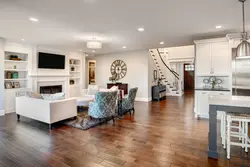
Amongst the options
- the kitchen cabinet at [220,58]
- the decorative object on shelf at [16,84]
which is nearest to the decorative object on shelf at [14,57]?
the decorative object on shelf at [16,84]

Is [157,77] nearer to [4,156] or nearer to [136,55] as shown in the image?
[136,55]

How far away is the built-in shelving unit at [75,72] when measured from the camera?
8562 mm

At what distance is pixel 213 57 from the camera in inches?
191

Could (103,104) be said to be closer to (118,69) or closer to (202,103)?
(202,103)

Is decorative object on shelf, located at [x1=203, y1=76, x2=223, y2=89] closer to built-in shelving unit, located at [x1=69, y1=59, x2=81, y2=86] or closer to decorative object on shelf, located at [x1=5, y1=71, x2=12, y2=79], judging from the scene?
built-in shelving unit, located at [x1=69, y1=59, x2=81, y2=86]

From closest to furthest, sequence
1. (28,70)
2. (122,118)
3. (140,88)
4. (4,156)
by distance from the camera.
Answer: (4,156) → (122,118) → (28,70) → (140,88)

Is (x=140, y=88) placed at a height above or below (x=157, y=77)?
below

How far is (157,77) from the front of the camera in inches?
361

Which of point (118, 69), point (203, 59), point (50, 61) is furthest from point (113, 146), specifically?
point (118, 69)

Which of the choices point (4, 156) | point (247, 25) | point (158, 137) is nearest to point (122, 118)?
point (158, 137)

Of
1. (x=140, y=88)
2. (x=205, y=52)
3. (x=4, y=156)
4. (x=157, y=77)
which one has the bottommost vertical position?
(x=4, y=156)

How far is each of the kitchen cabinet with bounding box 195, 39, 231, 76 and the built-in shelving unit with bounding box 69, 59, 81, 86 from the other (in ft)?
20.6

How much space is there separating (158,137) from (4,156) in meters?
2.90

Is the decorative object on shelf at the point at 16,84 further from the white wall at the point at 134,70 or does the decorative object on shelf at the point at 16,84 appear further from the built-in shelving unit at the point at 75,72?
the white wall at the point at 134,70
